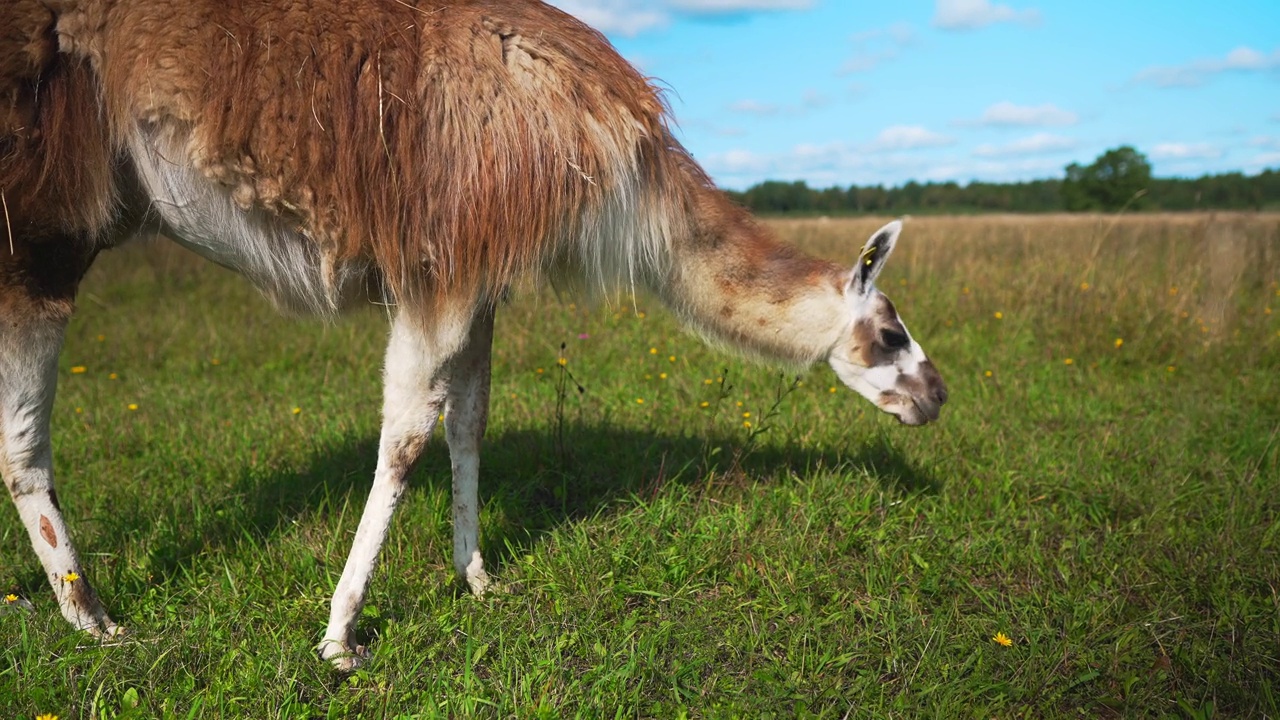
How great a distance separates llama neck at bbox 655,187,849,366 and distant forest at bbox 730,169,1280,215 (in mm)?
785

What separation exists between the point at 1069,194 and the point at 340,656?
4615 centimetres

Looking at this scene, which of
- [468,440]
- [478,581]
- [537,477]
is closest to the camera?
[478,581]

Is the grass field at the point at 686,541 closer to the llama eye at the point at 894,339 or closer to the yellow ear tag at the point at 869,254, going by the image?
the llama eye at the point at 894,339

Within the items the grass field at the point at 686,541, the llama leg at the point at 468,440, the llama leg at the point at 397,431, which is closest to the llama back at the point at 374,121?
the llama leg at the point at 397,431

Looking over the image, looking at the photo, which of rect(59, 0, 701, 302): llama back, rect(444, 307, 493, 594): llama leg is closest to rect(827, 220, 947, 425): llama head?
rect(59, 0, 701, 302): llama back

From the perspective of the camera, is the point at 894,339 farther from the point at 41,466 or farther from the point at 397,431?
the point at 41,466

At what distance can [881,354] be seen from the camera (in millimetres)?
3252

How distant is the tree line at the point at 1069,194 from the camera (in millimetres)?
14469

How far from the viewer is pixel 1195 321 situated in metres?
6.30

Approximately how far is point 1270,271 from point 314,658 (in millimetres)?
8727

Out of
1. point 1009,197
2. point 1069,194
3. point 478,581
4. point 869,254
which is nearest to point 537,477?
point 478,581

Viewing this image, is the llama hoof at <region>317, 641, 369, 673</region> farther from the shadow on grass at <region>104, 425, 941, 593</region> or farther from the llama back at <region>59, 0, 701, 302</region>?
the llama back at <region>59, 0, 701, 302</region>

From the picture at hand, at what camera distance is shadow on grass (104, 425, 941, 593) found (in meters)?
3.32

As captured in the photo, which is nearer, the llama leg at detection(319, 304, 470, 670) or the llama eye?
the llama leg at detection(319, 304, 470, 670)
